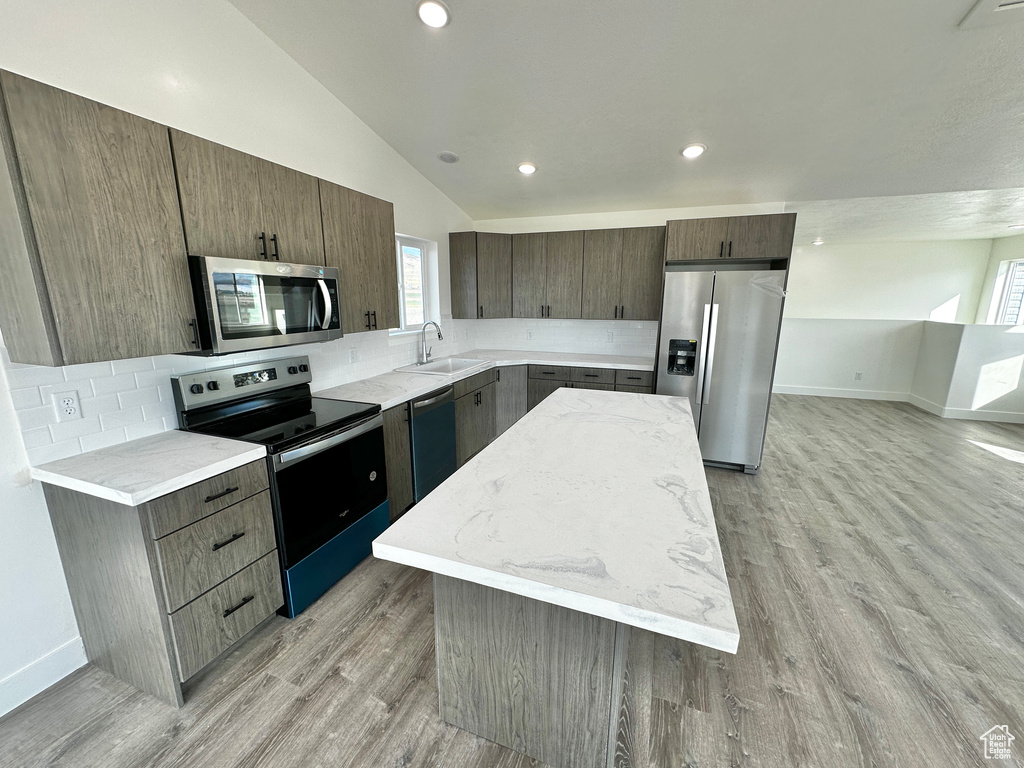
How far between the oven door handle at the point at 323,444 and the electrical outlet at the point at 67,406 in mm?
711

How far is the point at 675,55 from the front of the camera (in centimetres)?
191

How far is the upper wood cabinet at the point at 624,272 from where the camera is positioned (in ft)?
12.2

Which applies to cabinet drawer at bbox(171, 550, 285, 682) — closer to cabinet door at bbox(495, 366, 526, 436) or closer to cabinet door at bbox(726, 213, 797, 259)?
cabinet door at bbox(495, 366, 526, 436)

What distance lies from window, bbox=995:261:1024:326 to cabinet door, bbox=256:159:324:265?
9146 mm

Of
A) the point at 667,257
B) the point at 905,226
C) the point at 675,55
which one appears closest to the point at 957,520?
the point at 667,257

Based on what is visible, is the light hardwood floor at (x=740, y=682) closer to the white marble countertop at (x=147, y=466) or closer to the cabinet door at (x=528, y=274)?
the white marble countertop at (x=147, y=466)

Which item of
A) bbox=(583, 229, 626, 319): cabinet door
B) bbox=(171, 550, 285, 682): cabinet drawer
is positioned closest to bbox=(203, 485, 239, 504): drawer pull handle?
bbox=(171, 550, 285, 682): cabinet drawer

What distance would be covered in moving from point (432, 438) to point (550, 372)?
1528 mm

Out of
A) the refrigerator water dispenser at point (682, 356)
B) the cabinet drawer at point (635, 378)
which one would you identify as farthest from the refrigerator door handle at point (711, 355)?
the cabinet drawer at point (635, 378)

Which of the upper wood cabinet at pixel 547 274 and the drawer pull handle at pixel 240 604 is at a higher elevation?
the upper wood cabinet at pixel 547 274

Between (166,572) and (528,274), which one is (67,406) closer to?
(166,572)

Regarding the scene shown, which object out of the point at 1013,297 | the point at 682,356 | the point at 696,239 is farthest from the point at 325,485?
the point at 1013,297

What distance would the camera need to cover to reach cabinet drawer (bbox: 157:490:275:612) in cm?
135

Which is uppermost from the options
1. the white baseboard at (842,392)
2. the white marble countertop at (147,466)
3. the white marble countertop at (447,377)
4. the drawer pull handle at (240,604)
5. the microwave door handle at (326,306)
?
the microwave door handle at (326,306)
